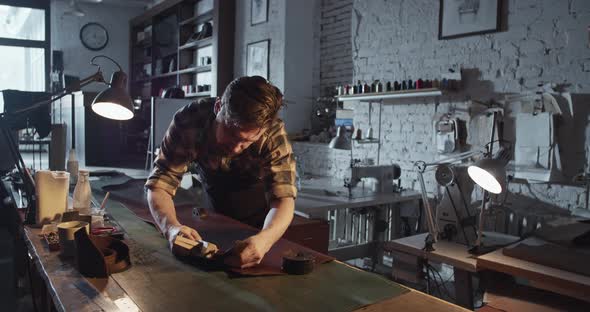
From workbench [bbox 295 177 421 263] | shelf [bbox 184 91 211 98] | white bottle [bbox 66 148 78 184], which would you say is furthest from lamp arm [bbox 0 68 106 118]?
shelf [bbox 184 91 211 98]

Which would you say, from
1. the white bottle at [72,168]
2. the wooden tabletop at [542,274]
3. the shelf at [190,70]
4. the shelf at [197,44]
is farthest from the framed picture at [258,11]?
the wooden tabletop at [542,274]

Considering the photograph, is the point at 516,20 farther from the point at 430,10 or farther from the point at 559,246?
the point at 559,246

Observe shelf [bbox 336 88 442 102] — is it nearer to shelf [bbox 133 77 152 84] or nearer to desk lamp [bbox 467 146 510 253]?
desk lamp [bbox 467 146 510 253]

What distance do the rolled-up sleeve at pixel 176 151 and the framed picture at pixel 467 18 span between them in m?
2.36

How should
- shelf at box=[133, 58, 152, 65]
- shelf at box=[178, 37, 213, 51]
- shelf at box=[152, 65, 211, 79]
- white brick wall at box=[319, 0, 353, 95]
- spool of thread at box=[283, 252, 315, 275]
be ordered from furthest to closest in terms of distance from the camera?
shelf at box=[133, 58, 152, 65] < shelf at box=[152, 65, 211, 79] < shelf at box=[178, 37, 213, 51] < white brick wall at box=[319, 0, 353, 95] < spool of thread at box=[283, 252, 315, 275]

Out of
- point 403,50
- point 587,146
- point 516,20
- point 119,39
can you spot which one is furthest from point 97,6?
point 587,146

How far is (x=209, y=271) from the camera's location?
1.37 meters

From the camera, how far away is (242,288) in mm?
1238

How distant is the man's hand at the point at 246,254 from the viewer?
1.37 meters

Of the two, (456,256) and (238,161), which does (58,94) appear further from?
(456,256)

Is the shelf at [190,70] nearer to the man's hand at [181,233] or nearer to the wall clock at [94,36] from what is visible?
the wall clock at [94,36]

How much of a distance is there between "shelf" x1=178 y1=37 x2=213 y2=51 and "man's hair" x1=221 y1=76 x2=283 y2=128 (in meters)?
4.68

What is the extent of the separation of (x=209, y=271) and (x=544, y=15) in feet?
9.05

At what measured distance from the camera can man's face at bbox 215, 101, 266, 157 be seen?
5.20ft
